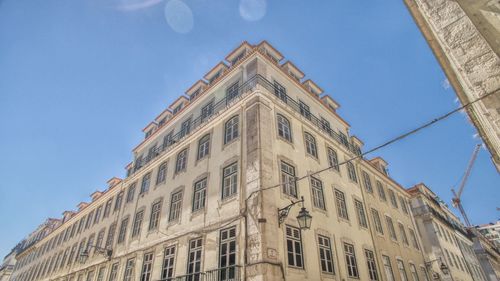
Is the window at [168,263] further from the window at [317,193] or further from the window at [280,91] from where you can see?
the window at [280,91]

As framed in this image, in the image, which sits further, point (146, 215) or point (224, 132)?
point (146, 215)

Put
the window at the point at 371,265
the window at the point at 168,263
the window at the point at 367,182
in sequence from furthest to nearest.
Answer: the window at the point at 367,182 < the window at the point at 371,265 < the window at the point at 168,263

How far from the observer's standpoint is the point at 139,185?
19.3m

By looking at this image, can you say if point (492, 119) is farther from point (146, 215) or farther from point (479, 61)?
point (146, 215)

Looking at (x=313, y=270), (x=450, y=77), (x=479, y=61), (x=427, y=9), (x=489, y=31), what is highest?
(x=427, y=9)

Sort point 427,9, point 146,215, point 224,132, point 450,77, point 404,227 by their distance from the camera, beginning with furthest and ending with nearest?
point 404,227 → point 146,215 → point 224,132 → point 450,77 → point 427,9

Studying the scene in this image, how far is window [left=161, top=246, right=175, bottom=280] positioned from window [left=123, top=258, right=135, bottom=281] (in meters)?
3.18

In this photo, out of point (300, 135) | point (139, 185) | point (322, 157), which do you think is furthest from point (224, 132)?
point (139, 185)

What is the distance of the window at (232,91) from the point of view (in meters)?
14.7

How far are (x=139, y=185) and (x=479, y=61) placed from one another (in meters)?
19.7

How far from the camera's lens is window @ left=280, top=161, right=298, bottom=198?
11.3m

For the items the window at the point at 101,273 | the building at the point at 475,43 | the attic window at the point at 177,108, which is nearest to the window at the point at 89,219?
the window at the point at 101,273

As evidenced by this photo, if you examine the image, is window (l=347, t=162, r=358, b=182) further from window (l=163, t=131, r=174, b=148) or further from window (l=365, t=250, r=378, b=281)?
window (l=163, t=131, r=174, b=148)

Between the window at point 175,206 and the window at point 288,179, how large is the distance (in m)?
Result: 5.85
